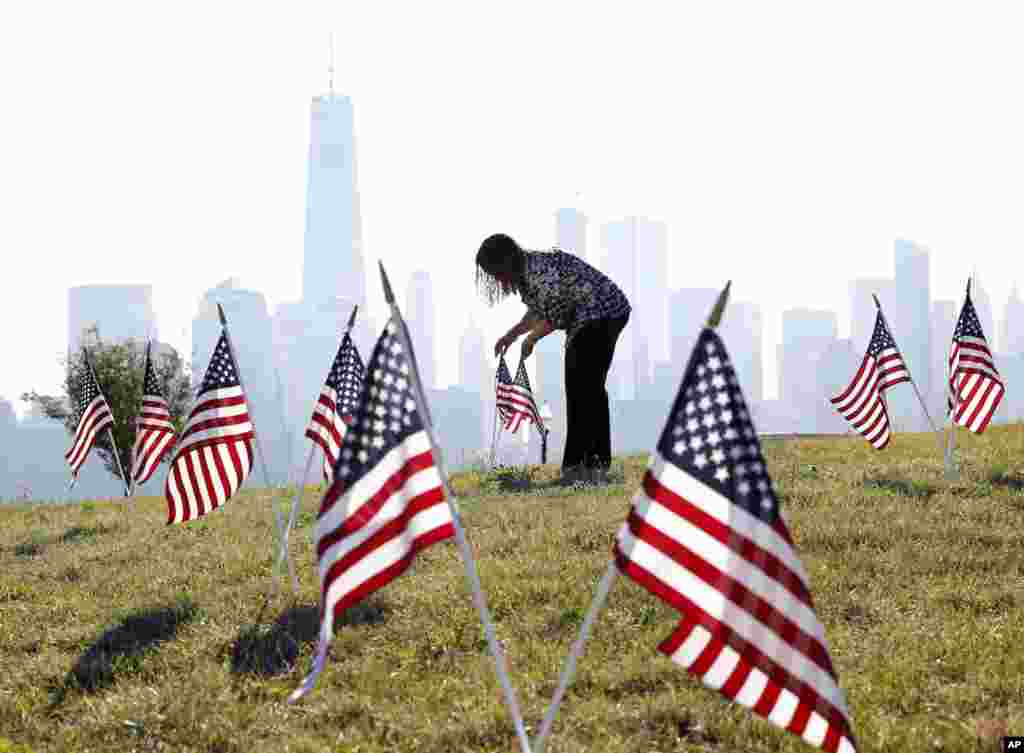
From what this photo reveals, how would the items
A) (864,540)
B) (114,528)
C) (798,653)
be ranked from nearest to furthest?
(798,653) < (864,540) < (114,528)

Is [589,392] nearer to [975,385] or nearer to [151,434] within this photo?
[975,385]

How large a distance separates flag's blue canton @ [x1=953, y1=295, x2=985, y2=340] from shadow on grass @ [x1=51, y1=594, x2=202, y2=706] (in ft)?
36.3

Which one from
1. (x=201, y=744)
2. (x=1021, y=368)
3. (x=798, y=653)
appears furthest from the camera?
(x=1021, y=368)

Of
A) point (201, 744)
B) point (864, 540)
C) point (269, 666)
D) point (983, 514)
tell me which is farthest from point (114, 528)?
point (983, 514)

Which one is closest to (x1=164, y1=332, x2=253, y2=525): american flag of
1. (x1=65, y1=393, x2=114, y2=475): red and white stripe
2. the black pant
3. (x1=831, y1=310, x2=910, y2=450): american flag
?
the black pant

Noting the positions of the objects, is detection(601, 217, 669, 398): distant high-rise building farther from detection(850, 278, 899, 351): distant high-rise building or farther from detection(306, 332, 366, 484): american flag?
detection(306, 332, 366, 484): american flag

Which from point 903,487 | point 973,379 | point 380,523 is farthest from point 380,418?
point 973,379

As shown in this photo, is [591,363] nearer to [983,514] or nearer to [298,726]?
[983,514]

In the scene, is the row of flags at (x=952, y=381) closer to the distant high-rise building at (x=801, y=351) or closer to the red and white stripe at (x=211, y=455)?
the red and white stripe at (x=211, y=455)

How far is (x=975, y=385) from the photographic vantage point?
15766 mm

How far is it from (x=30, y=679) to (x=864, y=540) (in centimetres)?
780

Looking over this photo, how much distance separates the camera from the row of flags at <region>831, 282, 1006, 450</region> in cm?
1575

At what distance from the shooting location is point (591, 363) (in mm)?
15844

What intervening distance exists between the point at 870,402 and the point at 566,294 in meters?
4.64
